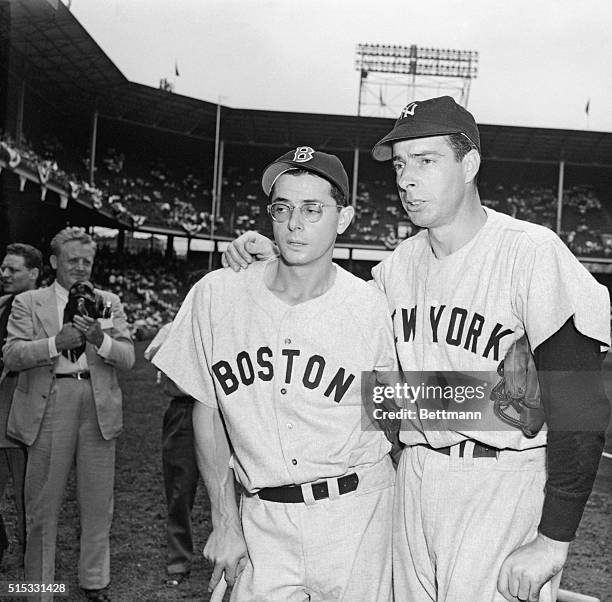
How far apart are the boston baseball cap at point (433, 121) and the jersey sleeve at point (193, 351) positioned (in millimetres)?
483

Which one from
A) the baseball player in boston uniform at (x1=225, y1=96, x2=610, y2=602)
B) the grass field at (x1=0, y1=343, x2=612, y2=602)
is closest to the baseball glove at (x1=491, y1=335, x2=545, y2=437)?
the baseball player in boston uniform at (x1=225, y1=96, x2=610, y2=602)

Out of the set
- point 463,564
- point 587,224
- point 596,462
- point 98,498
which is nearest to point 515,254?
point 596,462

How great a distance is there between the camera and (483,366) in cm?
125

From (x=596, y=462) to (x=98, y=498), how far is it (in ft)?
6.62

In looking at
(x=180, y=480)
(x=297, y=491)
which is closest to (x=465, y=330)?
(x=297, y=491)

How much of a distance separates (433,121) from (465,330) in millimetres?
381

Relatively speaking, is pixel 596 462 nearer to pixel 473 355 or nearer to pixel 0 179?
pixel 473 355

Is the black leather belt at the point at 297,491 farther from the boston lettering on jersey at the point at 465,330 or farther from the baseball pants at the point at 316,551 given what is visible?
the boston lettering on jersey at the point at 465,330

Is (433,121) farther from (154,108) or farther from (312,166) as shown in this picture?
(154,108)

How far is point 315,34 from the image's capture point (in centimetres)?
231

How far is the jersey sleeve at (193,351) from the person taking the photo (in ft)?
4.50

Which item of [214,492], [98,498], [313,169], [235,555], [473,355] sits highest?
[313,169]

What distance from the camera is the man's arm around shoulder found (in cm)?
130

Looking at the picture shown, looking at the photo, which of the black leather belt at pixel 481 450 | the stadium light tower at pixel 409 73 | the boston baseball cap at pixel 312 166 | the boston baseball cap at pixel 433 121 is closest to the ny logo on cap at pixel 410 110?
the boston baseball cap at pixel 433 121
